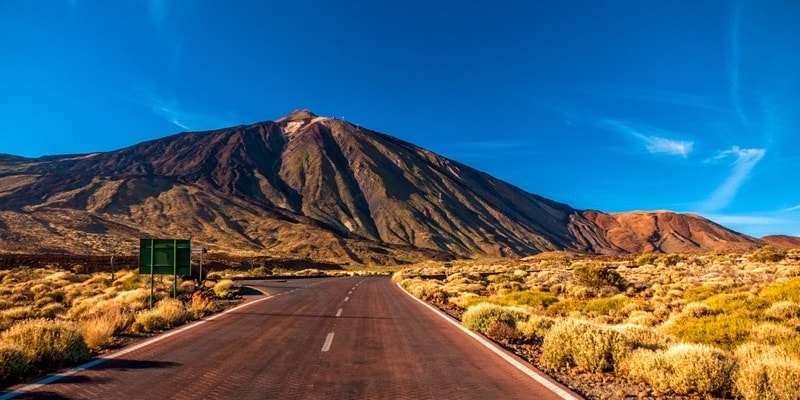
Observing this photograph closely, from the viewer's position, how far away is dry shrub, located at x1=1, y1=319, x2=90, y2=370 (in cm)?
810

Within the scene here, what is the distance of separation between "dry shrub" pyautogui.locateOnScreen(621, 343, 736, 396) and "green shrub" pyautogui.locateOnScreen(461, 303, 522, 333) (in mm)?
5691

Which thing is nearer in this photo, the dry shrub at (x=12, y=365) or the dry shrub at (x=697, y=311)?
the dry shrub at (x=12, y=365)

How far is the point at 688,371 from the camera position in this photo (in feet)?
23.0

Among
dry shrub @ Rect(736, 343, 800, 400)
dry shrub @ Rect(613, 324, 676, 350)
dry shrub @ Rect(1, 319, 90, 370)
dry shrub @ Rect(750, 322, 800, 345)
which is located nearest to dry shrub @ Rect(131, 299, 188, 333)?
dry shrub @ Rect(1, 319, 90, 370)

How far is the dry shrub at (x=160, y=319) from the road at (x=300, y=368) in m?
0.77

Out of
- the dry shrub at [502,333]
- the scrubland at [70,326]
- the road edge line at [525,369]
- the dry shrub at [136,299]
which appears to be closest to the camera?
the road edge line at [525,369]

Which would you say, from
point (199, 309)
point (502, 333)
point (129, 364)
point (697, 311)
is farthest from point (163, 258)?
point (697, 311)

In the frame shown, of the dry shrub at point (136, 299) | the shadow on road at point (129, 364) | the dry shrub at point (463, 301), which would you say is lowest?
the dry shrub at point (463, 301)

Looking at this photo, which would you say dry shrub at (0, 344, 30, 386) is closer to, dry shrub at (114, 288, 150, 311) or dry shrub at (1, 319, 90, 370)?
dry shrub at (1, 319, 90, 370)

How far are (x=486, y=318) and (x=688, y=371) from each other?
23.3ft

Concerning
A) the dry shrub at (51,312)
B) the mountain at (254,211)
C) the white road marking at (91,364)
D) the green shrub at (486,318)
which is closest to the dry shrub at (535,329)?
the green shrub at (486,318)

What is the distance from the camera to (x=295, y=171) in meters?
190

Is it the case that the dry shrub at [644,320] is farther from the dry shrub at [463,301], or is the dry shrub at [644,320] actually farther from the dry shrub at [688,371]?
the dry shrub at [688,371]

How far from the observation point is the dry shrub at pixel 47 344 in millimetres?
8102
